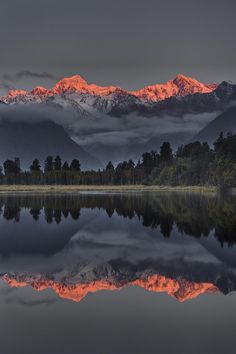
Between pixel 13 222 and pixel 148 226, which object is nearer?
pixel 148 226

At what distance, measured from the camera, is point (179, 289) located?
3000cm

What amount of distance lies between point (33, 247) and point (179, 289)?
889 inches

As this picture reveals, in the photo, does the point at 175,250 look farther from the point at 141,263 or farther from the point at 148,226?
the point at 148,226

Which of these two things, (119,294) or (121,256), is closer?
(119,294)

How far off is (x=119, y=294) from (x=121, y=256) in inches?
590

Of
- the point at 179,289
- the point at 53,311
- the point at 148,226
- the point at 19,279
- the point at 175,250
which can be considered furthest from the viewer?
the point at 148,226

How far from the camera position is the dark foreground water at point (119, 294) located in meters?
21.4

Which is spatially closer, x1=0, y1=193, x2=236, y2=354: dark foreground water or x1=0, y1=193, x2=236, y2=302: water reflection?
x1=0, y1=193, x2=236, y2=354: dark foreground water

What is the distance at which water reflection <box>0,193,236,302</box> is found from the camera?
3180cm

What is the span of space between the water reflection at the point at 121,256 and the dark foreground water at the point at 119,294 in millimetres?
72

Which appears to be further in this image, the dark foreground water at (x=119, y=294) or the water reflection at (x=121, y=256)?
the water reflection at (x=121, y=256)

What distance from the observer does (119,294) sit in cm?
2908

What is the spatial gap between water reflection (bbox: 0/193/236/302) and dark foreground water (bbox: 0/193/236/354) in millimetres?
72

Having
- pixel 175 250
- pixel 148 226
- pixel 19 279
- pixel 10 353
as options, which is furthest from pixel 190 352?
pixel 148 226
